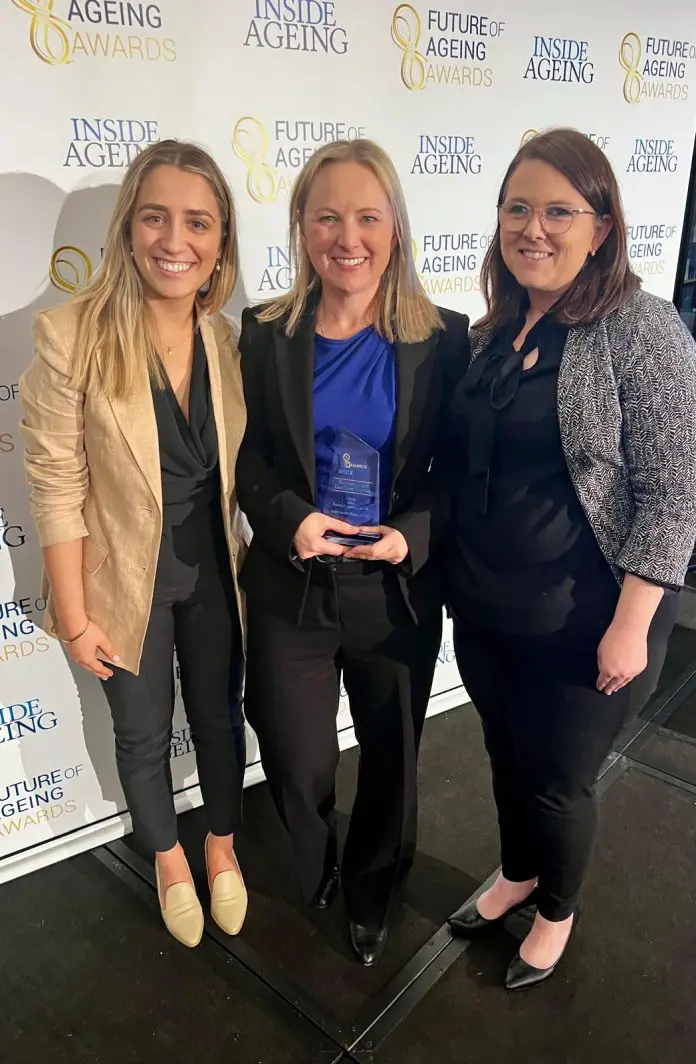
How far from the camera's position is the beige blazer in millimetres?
1478

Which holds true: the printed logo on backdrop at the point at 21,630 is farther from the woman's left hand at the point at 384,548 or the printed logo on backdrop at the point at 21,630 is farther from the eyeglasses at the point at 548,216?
the eyeglasses at the point at 548,216

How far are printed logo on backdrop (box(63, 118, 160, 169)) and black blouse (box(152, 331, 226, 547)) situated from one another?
1.67ft

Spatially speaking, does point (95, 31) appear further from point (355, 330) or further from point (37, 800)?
point (37, 800)

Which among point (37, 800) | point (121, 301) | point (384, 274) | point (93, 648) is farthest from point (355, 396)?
point (37, 800)

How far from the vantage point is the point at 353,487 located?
57.7 inches

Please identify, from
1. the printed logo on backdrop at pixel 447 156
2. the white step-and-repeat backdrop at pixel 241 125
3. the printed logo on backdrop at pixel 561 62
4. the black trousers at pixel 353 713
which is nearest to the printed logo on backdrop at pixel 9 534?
the white step-and-repeat backdrop at pixel 241 125

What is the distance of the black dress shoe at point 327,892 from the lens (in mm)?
1955

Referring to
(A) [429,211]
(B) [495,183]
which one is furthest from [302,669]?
(B) [495,183]

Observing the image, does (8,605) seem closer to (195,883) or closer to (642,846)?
(195,883)

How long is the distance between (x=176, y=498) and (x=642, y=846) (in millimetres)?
1655

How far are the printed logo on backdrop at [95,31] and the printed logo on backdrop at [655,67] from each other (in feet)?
5.70

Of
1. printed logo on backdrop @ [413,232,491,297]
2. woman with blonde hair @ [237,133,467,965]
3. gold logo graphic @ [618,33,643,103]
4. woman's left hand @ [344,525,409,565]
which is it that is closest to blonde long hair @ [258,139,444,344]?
woman with blonde hair @ [237,133,467,965]

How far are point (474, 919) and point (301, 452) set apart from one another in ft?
4.11

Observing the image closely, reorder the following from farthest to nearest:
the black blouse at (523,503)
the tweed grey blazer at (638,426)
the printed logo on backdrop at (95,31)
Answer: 1. the printed logo on backdrop at (95,31)
2. the black blouse at (523,503)
3. the tweed grey blazer at (638,426)
